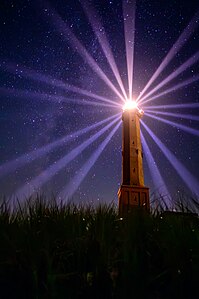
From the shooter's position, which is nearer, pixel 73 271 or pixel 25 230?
pixel 73 271

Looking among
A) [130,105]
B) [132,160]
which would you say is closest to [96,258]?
[132,160]

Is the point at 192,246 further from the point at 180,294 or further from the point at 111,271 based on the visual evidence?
the point at 111,271

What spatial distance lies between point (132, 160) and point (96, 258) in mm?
17970

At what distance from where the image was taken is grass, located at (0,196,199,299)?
1.84 meters

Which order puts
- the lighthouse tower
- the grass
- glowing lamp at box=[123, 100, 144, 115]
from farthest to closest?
glowing lamp at box=[123, 100, 144, 115]
the lighthouse tower
the grass

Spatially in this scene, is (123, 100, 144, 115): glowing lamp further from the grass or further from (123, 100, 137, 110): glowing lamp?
the grass

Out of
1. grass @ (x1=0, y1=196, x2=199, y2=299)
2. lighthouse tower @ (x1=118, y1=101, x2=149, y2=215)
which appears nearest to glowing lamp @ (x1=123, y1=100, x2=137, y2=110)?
lighthouse tower @ (x1=118, y1=101, x2=149, y2=215)

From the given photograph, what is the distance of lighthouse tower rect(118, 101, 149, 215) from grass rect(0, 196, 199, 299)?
1509 cm

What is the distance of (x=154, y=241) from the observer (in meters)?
2.37

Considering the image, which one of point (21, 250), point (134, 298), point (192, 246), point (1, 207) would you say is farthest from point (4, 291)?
point (192, 246)

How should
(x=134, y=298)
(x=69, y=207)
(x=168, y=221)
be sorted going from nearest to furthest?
(x=134, y=298), (x=168, y=221), (x=69, y=207)

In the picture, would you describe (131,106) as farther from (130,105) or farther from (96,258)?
(96,258)

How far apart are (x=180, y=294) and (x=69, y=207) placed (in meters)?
1.34

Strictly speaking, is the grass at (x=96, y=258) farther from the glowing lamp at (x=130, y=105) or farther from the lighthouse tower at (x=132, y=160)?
the glowing lamp at (x=130, y=105)
